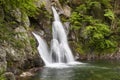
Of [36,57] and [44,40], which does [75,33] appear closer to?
[44,40]

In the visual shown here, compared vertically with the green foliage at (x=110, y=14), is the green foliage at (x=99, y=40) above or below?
below

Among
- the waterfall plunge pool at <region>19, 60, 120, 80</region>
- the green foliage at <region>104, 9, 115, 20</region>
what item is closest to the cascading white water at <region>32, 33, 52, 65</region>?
the waterfall plunge pool at <region>19, 60, 120, 80</region>

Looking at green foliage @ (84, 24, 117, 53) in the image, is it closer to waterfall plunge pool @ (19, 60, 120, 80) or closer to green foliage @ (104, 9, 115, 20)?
green foliage @ (104, 9, 115, 20)

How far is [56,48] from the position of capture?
23.2 m

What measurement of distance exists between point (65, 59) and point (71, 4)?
7.47 m

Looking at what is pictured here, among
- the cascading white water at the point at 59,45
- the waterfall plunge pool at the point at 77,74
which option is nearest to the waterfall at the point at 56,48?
the cascading white water at the point at 59,45

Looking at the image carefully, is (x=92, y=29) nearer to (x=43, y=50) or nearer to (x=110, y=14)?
(x=110, y=14)

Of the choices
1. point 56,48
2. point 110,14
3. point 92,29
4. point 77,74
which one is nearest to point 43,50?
point 56,48

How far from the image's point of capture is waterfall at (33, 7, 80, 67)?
71.6 feet

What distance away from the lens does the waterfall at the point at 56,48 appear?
71.6ft

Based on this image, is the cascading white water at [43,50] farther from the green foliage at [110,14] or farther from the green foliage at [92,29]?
the green foliage at [110,14]

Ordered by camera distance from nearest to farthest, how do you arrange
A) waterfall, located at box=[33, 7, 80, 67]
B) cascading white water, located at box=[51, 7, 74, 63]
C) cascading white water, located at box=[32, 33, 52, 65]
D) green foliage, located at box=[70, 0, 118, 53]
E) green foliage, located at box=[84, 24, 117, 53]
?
1. cascading white water, located at box=[32, 33, 52, 65]
2. waterfall, located at box=[33, 7, 80, 67]
3. cascading white water, located at box=[51, 7, 74, 63]
4. green foliage, located at box=[84, 24, 117, 53]
5. green foliage, located at box=[70, 0, 118, 53]

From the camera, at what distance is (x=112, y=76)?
15977 mm

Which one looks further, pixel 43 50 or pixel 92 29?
pixel 92 29
